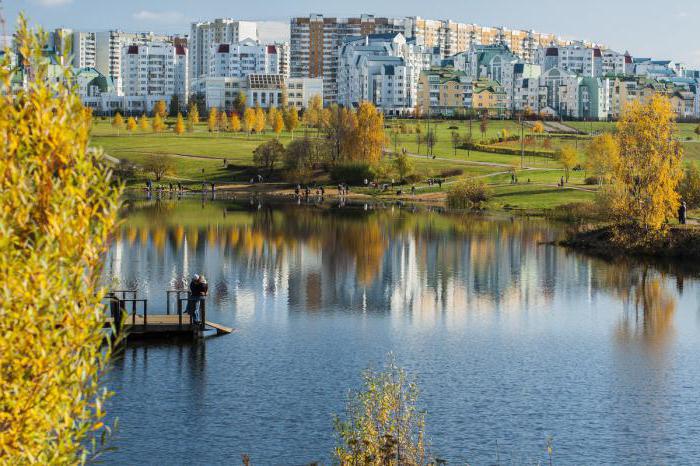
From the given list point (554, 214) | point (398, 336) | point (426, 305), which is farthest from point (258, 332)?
point (554, 214)

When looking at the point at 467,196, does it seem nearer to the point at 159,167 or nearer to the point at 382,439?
the point at 159,167

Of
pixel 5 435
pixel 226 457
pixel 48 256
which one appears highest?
pixel 48 256

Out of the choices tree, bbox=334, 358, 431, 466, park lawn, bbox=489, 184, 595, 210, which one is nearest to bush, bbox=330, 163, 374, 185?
park lawn, bbox=489, 184, 595, 210

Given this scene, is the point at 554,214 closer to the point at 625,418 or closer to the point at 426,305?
the point at 426,305

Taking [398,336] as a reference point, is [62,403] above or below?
above

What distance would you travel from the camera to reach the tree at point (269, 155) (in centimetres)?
12675

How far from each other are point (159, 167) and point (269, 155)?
1263cm

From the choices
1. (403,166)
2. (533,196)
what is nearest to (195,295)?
(533,196)

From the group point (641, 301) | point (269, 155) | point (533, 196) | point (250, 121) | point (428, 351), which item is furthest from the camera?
point (250, 121)

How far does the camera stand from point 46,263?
13.1 metres

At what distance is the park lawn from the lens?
327 feet

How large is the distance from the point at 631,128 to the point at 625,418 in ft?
129

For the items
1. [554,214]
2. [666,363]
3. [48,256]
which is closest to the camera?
[48,256]

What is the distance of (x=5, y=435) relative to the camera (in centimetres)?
1334
